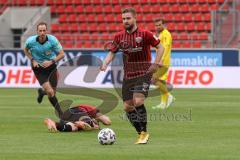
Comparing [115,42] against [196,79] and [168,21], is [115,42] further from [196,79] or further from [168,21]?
[168,21]

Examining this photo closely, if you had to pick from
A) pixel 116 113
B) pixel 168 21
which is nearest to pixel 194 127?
pixel 116 113

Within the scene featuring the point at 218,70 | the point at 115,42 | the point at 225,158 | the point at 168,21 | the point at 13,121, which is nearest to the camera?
the point at 225,158

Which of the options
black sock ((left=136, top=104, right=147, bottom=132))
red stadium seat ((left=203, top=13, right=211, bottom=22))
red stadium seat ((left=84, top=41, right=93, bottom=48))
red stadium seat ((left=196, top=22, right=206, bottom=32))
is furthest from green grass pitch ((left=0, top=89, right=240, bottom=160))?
red stadium seat ((left=203, top=13, right=211, bottom=22))

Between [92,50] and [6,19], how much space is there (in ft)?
23.7

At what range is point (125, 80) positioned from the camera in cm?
1224

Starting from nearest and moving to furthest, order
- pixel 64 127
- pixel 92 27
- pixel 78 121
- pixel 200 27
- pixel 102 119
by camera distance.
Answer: pixel 64 127 < pixel 78 121 < pixel 102 119 < pixel 200 27 < pixel 92 27

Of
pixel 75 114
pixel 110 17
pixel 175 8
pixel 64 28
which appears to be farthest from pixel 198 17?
pixel 75 114

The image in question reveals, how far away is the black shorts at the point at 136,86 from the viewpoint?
12.0 meters

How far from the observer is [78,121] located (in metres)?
14.0

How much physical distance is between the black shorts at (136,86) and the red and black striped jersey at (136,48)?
0.09 metres

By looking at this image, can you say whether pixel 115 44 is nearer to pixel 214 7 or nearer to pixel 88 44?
pixel 88 44

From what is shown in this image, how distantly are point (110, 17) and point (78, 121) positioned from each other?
915 inches

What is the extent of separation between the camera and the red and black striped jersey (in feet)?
39.2

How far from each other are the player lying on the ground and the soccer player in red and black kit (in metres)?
1.97
